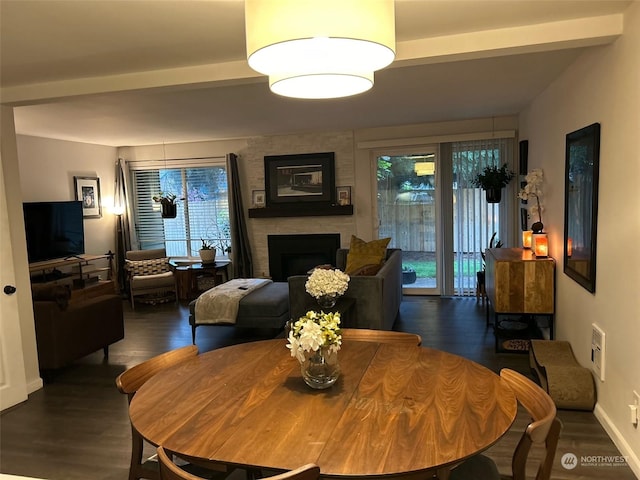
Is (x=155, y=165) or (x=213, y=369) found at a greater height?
(x=155, y=165)

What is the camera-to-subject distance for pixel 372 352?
2.23 m

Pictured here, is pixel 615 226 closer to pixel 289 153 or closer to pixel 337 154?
pixel 337 154

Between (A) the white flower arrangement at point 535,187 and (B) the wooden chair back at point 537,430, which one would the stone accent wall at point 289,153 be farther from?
(B) the wooden chair back at point 537,430

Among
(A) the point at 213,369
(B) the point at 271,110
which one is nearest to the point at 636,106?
(A) the point at 213,369

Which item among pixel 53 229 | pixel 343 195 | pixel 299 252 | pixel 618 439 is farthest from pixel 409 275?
pixel 53 229

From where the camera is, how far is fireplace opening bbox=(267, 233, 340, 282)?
6996mm

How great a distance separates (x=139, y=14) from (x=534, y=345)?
3.47 meters

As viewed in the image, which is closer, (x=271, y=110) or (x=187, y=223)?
(x=271, y=110)

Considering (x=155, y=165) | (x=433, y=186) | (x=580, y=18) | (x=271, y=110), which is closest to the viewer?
(x=580, y=18)

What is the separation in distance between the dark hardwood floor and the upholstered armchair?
1.02 m

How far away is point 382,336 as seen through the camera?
249 cm

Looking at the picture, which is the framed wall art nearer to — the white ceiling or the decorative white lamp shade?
the white ceiling

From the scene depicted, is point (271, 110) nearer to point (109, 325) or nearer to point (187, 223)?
point (109, 325)

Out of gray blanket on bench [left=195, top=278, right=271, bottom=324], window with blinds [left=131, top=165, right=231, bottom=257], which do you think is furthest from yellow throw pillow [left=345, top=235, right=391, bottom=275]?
window with blinds [left=131, top=165, right=231, bottom=257]
